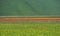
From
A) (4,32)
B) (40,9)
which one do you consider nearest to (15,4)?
(40,9)

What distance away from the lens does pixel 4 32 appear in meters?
1.27

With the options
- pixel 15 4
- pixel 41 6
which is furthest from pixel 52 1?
pixel 15 4

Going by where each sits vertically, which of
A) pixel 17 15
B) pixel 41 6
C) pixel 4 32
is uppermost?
pixel 41 6

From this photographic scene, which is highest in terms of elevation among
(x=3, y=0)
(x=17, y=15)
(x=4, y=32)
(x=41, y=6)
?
(x=3, y=0)

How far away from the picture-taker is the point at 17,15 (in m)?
1.89

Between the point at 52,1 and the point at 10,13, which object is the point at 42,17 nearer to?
the point at 52,1

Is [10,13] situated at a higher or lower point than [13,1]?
lower

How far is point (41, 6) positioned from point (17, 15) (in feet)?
1.35

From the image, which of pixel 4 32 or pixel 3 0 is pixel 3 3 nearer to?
pixel 3 0

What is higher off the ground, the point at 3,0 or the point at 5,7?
the point at 3,0

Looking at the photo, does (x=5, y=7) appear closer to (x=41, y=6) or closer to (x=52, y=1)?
(x=41, y=6)

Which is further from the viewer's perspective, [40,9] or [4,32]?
[40,9]

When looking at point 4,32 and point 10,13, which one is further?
point 10,13

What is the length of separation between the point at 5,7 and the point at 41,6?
0.57 m
